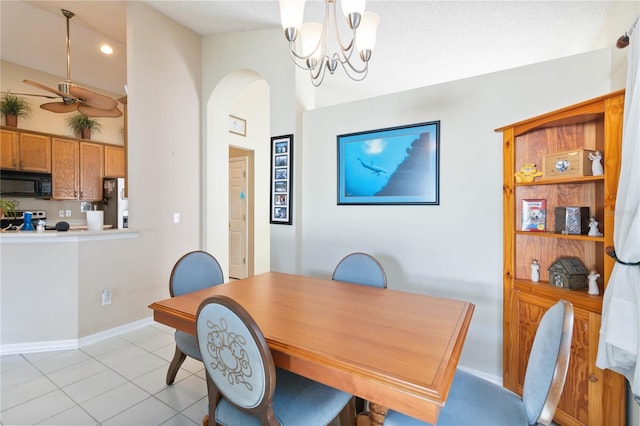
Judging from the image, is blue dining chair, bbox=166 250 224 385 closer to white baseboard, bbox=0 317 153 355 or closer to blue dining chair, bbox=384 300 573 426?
white baseboard, bbox=0 317 153 355

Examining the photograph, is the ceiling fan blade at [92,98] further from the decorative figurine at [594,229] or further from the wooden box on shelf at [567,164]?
the decorative figurine at [594,229]

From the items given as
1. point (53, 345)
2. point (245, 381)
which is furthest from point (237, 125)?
point (245, 381)

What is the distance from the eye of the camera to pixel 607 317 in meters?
1.37

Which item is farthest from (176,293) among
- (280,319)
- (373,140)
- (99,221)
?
(373,140)

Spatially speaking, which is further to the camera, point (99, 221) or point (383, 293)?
point (99, 221)

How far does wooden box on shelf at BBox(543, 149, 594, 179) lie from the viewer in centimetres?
165

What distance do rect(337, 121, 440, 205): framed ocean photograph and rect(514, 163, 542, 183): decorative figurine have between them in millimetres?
542

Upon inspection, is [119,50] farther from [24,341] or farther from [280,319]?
[280,319]

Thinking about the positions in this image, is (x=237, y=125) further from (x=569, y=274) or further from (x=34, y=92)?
(x=569, y=274)

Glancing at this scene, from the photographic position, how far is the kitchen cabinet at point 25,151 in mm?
4020

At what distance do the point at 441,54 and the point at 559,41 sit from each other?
105 centimetres

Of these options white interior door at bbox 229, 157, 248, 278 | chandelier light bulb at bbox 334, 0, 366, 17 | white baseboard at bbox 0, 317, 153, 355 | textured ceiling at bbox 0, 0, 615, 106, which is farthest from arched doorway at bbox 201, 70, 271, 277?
chandelier light bulb at bbox 334, 0, 366, 17

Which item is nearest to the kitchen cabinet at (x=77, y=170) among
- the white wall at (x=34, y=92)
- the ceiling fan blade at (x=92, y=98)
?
the white wall at (x=34, y=92)

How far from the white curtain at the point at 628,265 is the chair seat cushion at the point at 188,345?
6.68 ft
